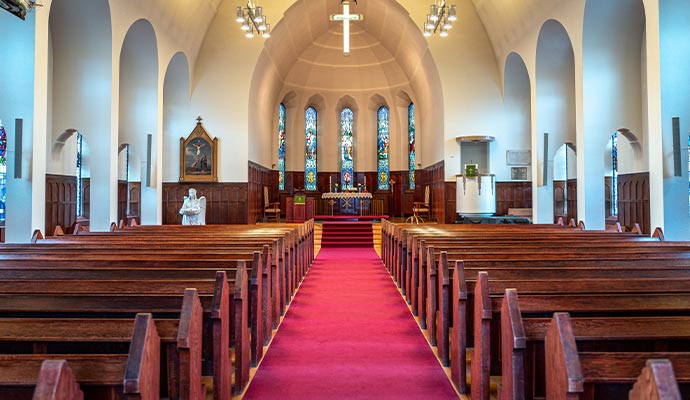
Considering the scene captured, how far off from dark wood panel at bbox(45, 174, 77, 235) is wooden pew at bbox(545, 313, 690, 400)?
43.3 feet

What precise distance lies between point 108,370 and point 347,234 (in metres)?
13.1

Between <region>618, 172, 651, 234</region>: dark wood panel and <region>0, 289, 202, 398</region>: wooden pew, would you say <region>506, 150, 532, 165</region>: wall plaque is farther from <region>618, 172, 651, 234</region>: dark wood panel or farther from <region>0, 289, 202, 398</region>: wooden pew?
<region>0, 289, 202, 398</region>: wooden pew

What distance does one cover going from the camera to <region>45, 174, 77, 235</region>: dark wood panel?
40.8ft

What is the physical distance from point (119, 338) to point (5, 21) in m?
8.40

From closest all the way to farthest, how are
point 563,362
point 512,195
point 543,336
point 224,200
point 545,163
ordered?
point 563,362, point 543,336, point 545,163, point 512,195, point 224,200

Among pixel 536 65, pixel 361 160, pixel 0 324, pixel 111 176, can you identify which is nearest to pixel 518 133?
pixel 536 65

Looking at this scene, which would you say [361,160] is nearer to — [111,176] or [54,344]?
[111,176]

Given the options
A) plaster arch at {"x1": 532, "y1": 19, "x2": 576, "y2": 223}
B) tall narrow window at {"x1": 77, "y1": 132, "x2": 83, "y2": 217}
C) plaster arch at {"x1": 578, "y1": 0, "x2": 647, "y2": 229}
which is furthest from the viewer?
tall narrow window at {"x1": 77, "y1": 132, "x2": 83, "y2": 217}

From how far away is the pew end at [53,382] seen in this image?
1.37 m

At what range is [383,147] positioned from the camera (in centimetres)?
2200

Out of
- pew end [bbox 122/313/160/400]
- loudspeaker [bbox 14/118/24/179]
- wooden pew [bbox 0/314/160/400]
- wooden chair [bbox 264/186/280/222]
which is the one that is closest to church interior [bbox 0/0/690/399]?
loudspeaker [bbox 14/118/24/179]

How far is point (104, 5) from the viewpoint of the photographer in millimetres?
9742

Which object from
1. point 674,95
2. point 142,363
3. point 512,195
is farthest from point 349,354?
point 512,195

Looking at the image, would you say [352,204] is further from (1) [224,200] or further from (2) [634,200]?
(2) [634,200]
